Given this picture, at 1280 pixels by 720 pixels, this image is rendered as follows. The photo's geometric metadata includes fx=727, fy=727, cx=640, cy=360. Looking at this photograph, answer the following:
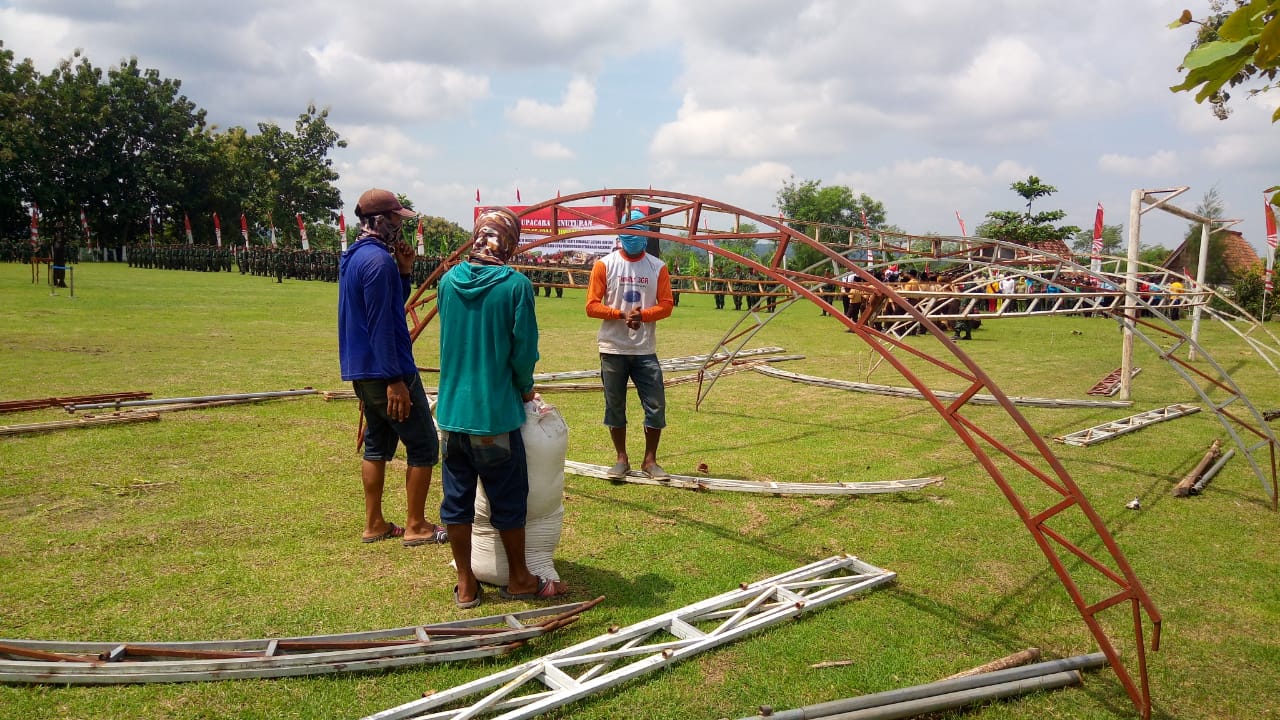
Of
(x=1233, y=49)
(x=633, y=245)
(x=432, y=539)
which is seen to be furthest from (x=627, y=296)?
(x=1233, y=49)

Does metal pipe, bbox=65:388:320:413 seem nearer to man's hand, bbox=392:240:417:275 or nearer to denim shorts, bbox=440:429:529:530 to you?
man's hand, bbox=392:240:417:275

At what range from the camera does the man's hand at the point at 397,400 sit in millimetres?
4379

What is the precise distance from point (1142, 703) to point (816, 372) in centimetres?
992

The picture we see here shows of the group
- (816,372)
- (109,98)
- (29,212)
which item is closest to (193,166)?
(109,98)

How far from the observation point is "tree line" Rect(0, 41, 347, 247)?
4856cm

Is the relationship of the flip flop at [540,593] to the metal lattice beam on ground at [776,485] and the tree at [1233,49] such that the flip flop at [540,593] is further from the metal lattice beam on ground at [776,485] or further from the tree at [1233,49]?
the tree at [1233,49]

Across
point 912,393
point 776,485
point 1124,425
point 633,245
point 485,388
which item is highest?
point 633,245

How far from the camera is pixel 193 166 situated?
5509cm

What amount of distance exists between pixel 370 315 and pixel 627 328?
2216 mm

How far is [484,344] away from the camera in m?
3.59

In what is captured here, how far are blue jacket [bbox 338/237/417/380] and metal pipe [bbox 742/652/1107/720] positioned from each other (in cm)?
289

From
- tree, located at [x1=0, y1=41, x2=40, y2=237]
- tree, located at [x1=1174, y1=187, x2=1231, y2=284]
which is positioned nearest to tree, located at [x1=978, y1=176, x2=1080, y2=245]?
tree, located at [x1=1174, y1=187, x2=1231, y2=284]

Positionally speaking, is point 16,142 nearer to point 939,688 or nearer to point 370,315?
point 370,315

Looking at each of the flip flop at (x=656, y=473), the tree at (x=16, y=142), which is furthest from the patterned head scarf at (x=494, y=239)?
the tree at (x=16, y=142)
